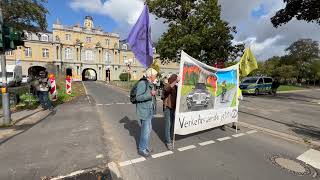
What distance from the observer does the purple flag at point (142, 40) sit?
217 inches

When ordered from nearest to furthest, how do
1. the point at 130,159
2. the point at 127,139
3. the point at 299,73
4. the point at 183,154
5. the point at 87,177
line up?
the point at 87,177 < the point at 130,159 < the point at 183,154 < the point at 127,139 < the point at 299,73

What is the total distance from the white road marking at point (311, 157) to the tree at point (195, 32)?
16383 millimetres

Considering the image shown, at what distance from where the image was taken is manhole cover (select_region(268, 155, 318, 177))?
14.2 feet

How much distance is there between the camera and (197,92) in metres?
5.75

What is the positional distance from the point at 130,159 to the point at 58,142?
90.4 inches

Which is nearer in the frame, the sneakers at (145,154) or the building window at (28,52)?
the sneakers at (145,154)

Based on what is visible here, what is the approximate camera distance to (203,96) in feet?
19.5

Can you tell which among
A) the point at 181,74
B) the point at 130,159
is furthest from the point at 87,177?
the point at 181,74

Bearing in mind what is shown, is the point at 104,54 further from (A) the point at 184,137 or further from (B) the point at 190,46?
(A) the point at 184,137

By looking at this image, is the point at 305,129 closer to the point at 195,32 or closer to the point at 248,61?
the point at 248,61

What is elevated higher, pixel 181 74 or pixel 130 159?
pixel 181 74

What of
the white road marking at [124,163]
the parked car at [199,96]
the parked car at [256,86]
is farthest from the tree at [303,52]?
the white road marking at [124,163]

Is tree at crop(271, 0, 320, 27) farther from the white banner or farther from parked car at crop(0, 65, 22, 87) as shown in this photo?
parked car at crop(0, 65, 22, 87)

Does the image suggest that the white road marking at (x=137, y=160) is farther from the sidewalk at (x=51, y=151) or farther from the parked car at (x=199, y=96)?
the parked car at (x=199, y=96)
